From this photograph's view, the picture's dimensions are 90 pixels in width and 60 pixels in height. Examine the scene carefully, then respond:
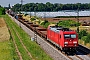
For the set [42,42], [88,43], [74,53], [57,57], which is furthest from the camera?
[42,42]

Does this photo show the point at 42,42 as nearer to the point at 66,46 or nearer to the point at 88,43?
the point at 88,43

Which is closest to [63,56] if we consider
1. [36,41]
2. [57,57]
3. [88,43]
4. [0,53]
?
[57,57]

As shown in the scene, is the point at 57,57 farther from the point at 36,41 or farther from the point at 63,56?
the point at 36,41

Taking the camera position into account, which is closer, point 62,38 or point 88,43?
point 62,38

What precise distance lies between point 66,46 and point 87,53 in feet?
11.2

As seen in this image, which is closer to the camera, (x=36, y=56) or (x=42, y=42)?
(x=36, y=56)

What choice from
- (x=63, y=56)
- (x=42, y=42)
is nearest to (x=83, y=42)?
(x=42, y=42)

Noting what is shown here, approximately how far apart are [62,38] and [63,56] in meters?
2.29

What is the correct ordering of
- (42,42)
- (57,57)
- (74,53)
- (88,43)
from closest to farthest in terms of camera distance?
(57,57) < (74,53) < (88,43) < (42,42)

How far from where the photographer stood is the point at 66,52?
36.4 m

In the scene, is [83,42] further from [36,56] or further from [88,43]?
[36,56]

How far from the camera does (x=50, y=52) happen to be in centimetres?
3759

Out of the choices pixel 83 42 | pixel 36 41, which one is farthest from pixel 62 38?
pixel 36 41

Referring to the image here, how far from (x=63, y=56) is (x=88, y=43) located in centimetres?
1174
